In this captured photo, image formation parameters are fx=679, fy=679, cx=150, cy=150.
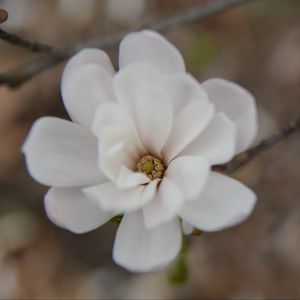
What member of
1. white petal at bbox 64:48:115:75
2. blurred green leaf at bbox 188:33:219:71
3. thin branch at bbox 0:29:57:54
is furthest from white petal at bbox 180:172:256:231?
blurred green leaf at bbox 188:33:219:71

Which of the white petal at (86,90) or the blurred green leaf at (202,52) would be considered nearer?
the white petal at (86,90)

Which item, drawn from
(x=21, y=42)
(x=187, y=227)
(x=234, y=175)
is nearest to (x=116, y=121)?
(x=187, y=227)

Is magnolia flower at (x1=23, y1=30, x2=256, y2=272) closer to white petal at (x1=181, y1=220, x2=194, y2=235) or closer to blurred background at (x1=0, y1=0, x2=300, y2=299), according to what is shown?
white petal at (x1=181, y1=220, x2=194, y2=235)

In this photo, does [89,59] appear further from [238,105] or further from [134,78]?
[238,105]

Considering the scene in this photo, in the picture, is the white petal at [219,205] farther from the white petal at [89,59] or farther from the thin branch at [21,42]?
the thin branch at [21,42]

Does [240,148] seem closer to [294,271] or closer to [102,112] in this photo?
[102,112]

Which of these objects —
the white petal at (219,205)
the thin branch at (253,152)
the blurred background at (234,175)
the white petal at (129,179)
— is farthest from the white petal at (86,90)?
the blurred background at (234,175)
